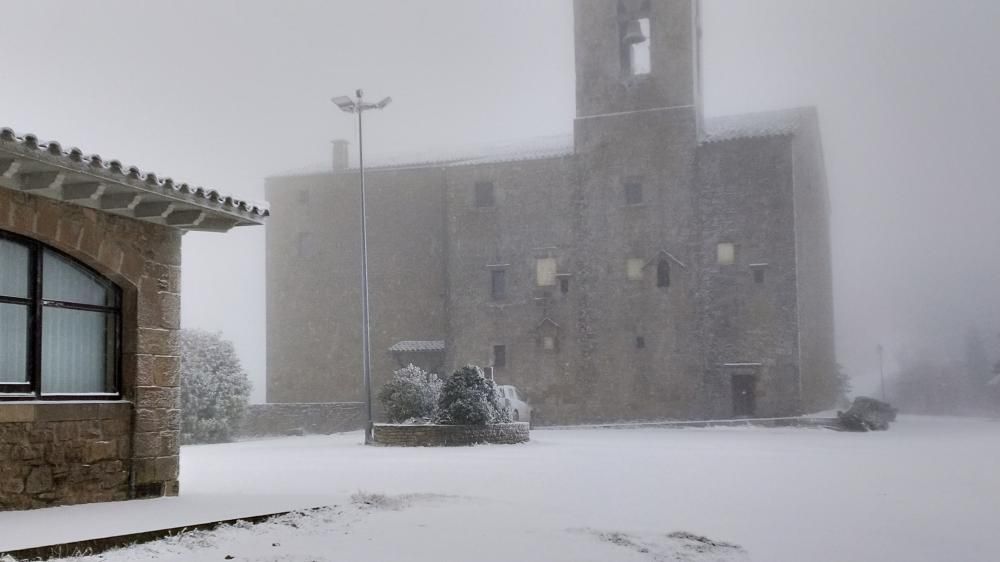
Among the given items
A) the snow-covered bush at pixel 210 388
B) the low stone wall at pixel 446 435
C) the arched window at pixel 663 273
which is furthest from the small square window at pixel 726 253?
the snow-covered bush at pixel 210 388

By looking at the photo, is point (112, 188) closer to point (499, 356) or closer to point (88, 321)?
point (88, 321)

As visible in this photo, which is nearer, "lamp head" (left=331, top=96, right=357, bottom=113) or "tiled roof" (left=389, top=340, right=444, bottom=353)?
"lamp head" (left=331, top=96, right=357, bottom=113)

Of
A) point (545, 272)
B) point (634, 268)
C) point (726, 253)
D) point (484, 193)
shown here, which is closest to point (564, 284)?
point (545, 272)

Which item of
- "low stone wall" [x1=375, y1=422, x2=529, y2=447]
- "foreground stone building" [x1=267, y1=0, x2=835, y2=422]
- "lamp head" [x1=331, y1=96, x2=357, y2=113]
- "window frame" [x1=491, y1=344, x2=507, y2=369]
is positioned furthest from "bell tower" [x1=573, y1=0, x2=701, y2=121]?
"low stone wall" [x1=375, y1=422, x2=529, y2=447]

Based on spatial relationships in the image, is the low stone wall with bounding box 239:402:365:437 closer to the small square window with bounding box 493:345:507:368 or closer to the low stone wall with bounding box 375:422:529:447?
the small square window with bounding box 493:345:507:368

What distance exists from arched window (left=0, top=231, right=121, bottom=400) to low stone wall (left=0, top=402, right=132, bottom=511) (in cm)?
21

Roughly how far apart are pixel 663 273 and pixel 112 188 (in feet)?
88.9

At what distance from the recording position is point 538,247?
37.5m

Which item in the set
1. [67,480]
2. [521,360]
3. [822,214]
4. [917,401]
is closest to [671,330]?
[521,360]

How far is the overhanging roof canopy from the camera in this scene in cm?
876

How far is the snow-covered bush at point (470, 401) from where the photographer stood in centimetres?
2198

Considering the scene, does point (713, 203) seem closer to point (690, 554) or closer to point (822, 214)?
point (822, 214)

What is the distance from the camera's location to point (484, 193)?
38.6 meters

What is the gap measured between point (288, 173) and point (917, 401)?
3347 cm
